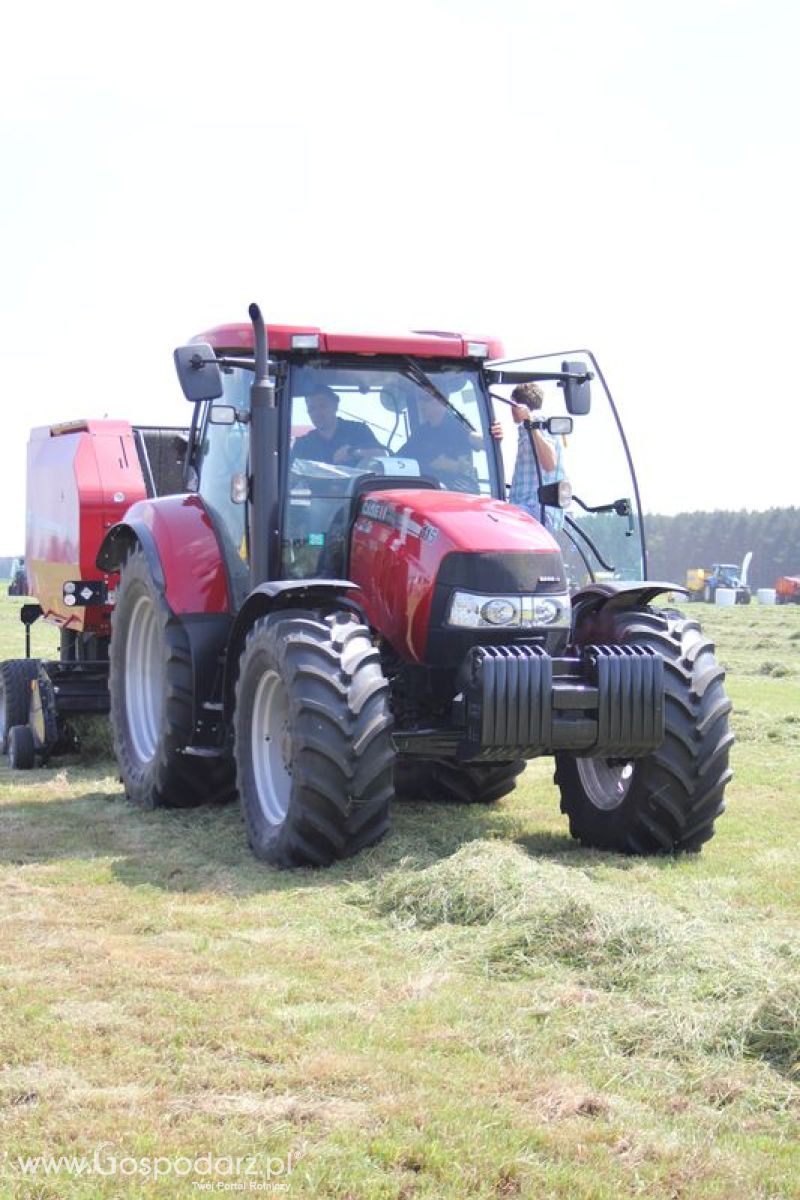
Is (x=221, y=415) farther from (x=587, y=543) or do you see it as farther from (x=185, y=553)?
(x=587, y=543)

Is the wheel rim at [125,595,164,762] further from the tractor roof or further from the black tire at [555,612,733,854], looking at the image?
the black tire at [555,612,733,854]

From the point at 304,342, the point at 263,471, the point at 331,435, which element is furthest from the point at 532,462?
the point at 263,471

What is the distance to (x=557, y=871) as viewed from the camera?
6426 mm

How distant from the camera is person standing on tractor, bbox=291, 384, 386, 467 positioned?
7.84 m

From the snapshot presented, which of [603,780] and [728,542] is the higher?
[603,780]

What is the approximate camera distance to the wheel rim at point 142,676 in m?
9.05

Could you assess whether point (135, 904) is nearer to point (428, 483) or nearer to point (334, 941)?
point (334, 941)

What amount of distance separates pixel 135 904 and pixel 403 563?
6.74 ft

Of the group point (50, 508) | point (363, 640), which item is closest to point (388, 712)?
point (363, 640)

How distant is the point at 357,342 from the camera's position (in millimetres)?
7918

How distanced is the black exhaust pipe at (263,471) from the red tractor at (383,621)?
0.04 ft

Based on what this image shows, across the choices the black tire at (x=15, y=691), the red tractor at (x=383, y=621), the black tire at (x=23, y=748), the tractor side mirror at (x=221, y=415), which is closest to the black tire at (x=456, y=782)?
the red tractor at (x=383, y=621)

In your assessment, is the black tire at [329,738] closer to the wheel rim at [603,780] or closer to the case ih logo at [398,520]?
the case ih logo at [398,520]

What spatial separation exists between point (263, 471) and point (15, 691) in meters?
4.17
